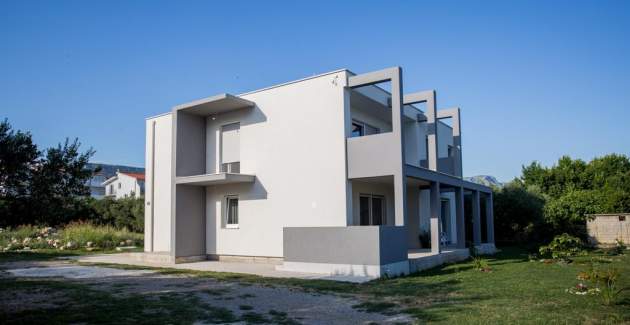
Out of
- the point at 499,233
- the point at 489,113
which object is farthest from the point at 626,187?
the point at 489,113

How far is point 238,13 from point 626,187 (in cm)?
3217

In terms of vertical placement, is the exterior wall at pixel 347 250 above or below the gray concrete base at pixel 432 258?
above

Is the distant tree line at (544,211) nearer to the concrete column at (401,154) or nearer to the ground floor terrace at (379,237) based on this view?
the ground floor terrace at (379,237)

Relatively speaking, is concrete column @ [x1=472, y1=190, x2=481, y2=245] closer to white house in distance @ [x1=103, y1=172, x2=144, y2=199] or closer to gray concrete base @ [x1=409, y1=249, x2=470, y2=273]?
gray concrete base @ [x1=409, y1=249, x2=470, y2=273]

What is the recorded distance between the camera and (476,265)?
13.2 m

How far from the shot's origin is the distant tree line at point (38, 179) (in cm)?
803

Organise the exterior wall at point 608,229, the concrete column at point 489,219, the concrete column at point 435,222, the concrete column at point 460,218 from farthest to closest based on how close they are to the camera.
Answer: the exterior wall at point 608,229, the concrete column at point 489,219, the concrete column at point 460,218, the concrete column at point 435,222

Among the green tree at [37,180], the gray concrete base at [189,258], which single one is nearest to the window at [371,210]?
the gray concrete base at [189,258]

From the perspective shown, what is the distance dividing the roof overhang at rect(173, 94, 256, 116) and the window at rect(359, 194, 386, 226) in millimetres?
5246

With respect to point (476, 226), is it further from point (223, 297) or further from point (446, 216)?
point (223, 297)

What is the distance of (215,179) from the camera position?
50.3 feet

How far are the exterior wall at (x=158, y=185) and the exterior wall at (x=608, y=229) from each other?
2119 centimetres

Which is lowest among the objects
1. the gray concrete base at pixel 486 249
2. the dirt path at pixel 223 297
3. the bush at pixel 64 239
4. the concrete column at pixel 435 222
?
the gray concrete base at pixel 486 249

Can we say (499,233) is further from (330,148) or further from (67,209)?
(67,209)
